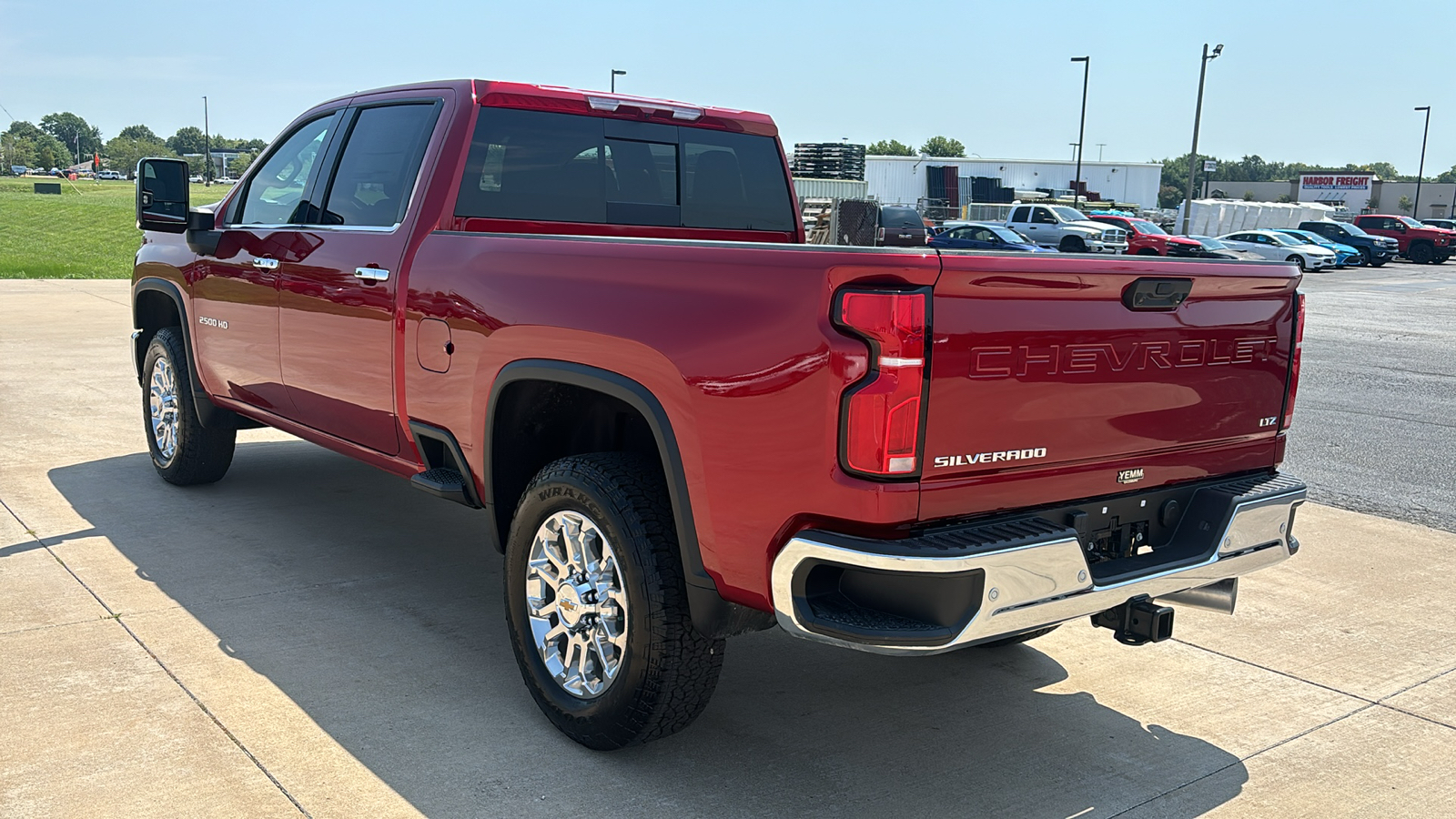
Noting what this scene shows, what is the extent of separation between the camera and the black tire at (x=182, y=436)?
6363 millimetres

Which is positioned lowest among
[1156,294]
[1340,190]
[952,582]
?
[952,582]

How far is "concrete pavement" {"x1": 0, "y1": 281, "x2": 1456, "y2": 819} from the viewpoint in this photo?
11.2 feet

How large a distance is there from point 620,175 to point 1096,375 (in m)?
2.45

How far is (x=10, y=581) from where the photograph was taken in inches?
195

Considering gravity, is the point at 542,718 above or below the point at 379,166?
below

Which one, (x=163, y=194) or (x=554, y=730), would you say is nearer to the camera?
(x=554, y=730)

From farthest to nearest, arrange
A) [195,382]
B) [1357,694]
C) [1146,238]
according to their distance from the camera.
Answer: [1146,238]
[195,382]
[1357,694]

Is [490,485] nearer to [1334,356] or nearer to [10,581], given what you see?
[10,581]

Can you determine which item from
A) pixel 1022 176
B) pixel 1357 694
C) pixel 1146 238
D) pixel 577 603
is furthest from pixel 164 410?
pixel 1022 176

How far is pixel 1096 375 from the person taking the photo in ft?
10.4

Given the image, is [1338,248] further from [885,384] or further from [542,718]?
[885,384]

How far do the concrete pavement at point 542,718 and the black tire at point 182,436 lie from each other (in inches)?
17.3

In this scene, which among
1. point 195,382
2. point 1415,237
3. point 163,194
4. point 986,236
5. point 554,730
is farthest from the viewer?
point 1415,237

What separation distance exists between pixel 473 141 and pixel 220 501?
2.96 meters
